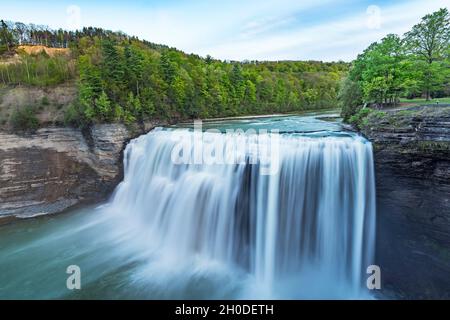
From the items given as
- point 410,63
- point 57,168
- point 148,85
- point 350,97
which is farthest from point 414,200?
point 57,168

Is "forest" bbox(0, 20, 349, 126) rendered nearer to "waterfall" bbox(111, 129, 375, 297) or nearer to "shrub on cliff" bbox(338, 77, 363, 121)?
"waterfall" bbox(111, 129, 375, 297)

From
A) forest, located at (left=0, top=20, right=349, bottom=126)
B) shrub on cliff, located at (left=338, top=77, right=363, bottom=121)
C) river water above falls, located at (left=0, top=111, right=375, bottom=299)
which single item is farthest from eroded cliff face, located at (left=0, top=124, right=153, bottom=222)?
shrub on cliff, located at (left=338, top=77, right=363, bottom=121)

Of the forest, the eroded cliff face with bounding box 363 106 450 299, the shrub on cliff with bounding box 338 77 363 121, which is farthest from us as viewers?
the forest

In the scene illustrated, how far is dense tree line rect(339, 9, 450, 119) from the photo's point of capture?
9.41 m

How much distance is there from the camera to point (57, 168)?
1473 centimetres

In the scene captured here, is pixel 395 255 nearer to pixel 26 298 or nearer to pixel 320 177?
pixel 320 177

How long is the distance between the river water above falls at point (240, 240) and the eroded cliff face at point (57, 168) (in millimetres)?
2954

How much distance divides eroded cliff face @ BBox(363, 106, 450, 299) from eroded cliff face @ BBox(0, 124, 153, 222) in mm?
13538

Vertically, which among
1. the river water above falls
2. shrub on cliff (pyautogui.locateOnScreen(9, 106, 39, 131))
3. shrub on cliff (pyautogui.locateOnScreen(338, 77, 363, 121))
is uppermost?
shrub on cliff (pyautogui.locateOnScreen(338, 77, 363, 121))

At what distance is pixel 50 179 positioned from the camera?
14625 millimetres

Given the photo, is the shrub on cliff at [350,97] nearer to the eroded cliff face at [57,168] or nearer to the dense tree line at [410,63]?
the dense tree line at [410,63]

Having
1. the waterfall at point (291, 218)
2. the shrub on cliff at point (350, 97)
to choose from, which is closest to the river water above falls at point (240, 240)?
the waterfall at point (291, 218)

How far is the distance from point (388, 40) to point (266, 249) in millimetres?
9605

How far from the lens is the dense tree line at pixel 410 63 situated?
9.41 metres
